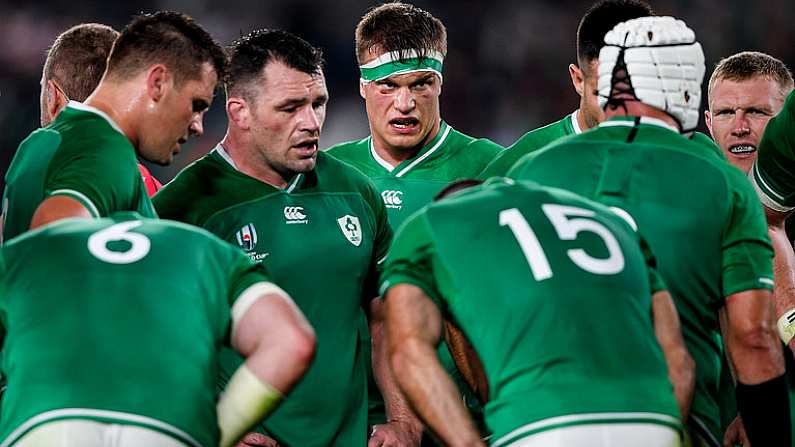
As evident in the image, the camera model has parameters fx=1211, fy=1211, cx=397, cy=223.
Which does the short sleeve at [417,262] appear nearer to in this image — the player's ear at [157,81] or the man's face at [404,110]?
the player's ear at [157,81]

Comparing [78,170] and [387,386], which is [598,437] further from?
[387,386]

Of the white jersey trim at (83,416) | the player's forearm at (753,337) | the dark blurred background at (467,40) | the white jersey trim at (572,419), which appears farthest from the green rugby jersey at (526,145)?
the dark blurred background at (467,40)

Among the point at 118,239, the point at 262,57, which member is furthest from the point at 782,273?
the point at 118,239

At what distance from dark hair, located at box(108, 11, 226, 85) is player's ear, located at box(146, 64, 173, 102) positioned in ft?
0.07

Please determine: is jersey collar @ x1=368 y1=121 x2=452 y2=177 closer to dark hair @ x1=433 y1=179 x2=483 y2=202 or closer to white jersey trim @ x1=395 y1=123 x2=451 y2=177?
white jersey trim @ x1=395 y1=123 x2=451 y2=177

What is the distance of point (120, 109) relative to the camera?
428 cm

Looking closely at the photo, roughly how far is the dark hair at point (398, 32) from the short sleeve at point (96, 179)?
210cm

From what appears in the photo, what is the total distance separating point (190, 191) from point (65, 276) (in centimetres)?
165

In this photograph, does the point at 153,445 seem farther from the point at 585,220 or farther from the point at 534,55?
the point at 534,55

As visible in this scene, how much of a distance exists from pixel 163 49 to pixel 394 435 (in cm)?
173

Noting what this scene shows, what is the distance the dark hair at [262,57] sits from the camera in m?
4.86

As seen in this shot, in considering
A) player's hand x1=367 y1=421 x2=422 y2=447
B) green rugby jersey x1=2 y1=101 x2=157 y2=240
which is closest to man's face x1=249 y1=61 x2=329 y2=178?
green rugby jersey x1=2 y1=101 x2=157 y2=240

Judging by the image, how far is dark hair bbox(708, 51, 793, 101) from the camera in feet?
21.5

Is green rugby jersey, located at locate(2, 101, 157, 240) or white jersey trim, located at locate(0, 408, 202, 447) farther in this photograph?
green rugby jersey, located at locate(2, 101, 157, 240)
